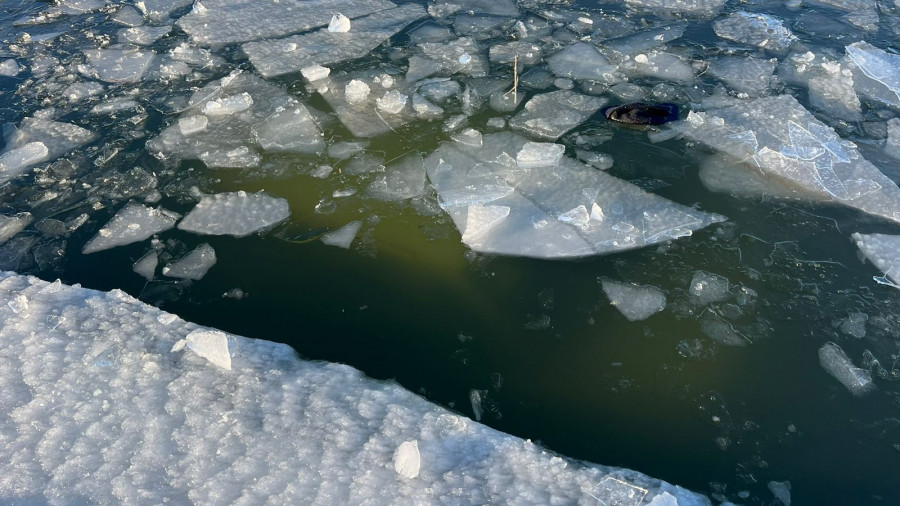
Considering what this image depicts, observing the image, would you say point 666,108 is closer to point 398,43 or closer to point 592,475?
point 398,43

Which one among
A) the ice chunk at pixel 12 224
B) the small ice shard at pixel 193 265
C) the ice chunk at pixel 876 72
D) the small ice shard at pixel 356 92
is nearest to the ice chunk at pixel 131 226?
the small ice shard at pixel 193 265

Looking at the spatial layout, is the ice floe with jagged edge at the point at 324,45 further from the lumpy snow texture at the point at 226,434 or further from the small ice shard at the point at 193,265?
the lumpy snow texture at the point at 226,434

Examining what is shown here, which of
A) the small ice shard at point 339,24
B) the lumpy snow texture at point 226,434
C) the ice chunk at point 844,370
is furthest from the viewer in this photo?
the small ice shard at point 339,24

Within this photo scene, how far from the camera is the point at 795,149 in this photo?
3.27m

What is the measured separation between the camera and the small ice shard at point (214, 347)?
2.30 meters

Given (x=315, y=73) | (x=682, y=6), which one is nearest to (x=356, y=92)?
(x=315, y=73)

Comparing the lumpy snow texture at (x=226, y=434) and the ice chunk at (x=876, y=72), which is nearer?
the lumpy snow texture at (x=226, y=434)

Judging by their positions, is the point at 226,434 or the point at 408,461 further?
the point at 226,434

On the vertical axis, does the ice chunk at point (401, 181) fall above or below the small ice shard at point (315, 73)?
below

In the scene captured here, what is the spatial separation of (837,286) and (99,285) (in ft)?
10.7

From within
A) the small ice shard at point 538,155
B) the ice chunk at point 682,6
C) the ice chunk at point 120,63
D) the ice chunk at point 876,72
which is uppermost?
the ice chunk at point 682,6

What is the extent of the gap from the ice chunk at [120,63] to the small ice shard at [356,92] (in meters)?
1.51

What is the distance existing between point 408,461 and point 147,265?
1.66m

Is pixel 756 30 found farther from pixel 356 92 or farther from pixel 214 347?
pixel 214 347
